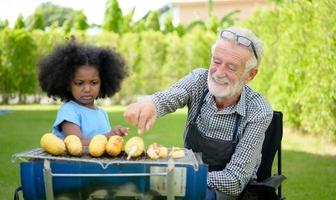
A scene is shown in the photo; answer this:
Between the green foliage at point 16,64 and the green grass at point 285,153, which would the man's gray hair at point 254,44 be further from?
the green foliage at point 16,64

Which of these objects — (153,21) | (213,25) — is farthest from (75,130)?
(153,21)

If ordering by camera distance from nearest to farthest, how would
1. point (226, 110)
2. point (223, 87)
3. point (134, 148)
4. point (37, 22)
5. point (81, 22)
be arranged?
point (134, 148) < point (223, 87) < point (226, 110) < point (37, 22) < point (81, 22)

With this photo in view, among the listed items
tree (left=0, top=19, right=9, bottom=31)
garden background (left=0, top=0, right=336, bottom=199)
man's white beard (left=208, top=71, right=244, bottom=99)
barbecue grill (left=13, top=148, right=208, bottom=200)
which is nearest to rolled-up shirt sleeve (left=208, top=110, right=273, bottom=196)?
man's white beard (left=208, top=71, right=244, bottom=99)

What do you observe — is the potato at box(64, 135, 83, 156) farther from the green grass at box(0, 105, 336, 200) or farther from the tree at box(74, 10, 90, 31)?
the tree at box(74, 10, 90, 31)

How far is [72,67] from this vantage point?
3436 mm

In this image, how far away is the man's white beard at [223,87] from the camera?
2.77 metres

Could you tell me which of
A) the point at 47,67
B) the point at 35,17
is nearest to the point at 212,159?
the point at 47,67

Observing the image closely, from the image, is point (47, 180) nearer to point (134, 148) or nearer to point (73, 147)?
point (73, 147)

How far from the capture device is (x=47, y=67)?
142 inches

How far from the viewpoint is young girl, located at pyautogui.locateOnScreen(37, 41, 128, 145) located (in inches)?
120

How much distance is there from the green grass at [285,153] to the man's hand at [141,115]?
3.25m

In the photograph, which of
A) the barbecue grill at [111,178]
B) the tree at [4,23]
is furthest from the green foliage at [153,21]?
the barbecue grill at [111,178]

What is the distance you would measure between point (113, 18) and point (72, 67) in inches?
794

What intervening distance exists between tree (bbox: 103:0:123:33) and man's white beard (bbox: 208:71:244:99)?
66.3 ft
